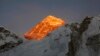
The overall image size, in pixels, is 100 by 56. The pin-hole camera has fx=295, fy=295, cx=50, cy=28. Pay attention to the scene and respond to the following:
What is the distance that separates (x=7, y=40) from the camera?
1442 inches

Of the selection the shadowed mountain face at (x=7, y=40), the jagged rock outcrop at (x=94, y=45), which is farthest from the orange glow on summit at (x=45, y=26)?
the jagged rock outcrop at (x=94, y=45)

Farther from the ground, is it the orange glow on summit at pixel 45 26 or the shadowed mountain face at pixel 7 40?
the orange glow on summit at pixel 45 26

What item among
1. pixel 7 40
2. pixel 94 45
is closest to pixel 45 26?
pixel 7 40

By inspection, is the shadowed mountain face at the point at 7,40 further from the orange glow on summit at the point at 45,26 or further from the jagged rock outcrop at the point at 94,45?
the jagged rock outcrop at the point at 94,45

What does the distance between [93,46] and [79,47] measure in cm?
110

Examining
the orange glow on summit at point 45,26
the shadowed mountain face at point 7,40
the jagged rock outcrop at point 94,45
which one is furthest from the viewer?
the orange glow on summit at point 45,26

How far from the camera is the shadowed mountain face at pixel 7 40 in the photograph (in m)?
35.8

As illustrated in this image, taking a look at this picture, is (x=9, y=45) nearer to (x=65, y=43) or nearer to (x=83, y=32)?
(x=65, y=43)

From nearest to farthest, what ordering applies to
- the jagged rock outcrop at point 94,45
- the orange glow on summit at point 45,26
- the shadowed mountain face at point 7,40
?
1. the jagged rock outcrop at point 94,45
2. the shadowed mountain face at point 7,40
3. the orange glow on summit at point 45,26

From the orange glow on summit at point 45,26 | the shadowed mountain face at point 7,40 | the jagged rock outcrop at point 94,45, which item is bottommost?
the jagged rock outcrop at point 94,45

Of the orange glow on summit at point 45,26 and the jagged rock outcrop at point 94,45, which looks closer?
the jagged rock outcrop at point 94,45

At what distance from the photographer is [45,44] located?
3145 centimetres

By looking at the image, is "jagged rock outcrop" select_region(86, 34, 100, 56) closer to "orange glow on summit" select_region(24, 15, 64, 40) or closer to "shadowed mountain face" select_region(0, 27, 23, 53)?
"shadowed mountain face" select_region(0, 27, 23, 53)

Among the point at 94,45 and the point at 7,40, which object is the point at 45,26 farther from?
the point at 94,45
